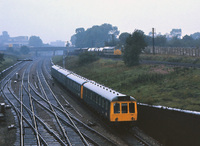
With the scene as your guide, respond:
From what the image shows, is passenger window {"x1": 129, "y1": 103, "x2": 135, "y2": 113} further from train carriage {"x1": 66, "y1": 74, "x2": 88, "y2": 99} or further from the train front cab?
train carriage {"x1": 66, "y1": 74, "x2": 88, "y2": 99}

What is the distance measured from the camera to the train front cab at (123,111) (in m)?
20.0

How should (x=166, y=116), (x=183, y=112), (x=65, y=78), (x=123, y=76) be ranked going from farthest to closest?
1. (x=123, y=76)
2. (x=65, y=78)
3. (x=166, y=116)
4. (x=183, y=112)

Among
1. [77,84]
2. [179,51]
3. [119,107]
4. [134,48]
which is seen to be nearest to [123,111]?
[119,107]

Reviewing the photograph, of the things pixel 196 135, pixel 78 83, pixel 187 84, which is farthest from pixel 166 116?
pixel 187 84

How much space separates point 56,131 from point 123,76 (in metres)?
28.8

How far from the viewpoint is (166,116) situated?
731 inches

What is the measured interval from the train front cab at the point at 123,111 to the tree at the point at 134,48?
122 ft

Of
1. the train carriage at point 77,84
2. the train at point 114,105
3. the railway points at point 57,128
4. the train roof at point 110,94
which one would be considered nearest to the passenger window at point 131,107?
the train at point 114,105

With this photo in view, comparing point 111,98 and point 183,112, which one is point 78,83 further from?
point 183,112

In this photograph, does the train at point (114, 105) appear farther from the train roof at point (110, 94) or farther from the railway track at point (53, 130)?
the railway track at point (53, 130)

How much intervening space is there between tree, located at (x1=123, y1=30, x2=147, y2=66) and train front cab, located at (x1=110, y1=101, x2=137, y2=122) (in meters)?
37.2

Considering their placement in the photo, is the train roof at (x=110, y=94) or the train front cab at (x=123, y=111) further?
the train roof at (x=110, y=94)

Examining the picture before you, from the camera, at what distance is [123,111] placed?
20.3 metres

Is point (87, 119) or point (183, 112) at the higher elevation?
point (183, 112)
